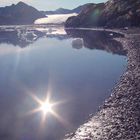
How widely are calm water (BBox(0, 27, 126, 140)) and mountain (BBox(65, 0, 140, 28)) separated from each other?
2155 inches

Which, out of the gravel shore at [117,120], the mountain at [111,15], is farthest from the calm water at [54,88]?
the mountain at [111,15]

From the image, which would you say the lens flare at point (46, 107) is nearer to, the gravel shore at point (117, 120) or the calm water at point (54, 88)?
the calm water at point (54, 88)

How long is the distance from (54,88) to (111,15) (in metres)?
113

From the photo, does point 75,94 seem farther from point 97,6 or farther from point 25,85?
point 97,6

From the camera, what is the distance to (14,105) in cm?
3825

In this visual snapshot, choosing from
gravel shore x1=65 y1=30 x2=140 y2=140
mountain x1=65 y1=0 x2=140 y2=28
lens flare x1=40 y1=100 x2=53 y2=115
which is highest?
mountain x1=65 y1=0 x2=140 y2=28

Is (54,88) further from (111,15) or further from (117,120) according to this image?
(111,15)

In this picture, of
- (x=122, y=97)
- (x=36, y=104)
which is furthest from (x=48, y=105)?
(x=122, y=97)

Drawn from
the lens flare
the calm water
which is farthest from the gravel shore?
the lens flare

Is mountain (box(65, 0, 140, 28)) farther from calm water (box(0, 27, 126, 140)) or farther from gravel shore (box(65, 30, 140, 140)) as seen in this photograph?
gravel shore (box(65, 30, 140, 140))

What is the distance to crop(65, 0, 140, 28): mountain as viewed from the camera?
13644 cm

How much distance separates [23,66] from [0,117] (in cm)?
3270

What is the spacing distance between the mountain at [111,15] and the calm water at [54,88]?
5475cm

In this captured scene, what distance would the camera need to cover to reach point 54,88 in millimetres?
46125
